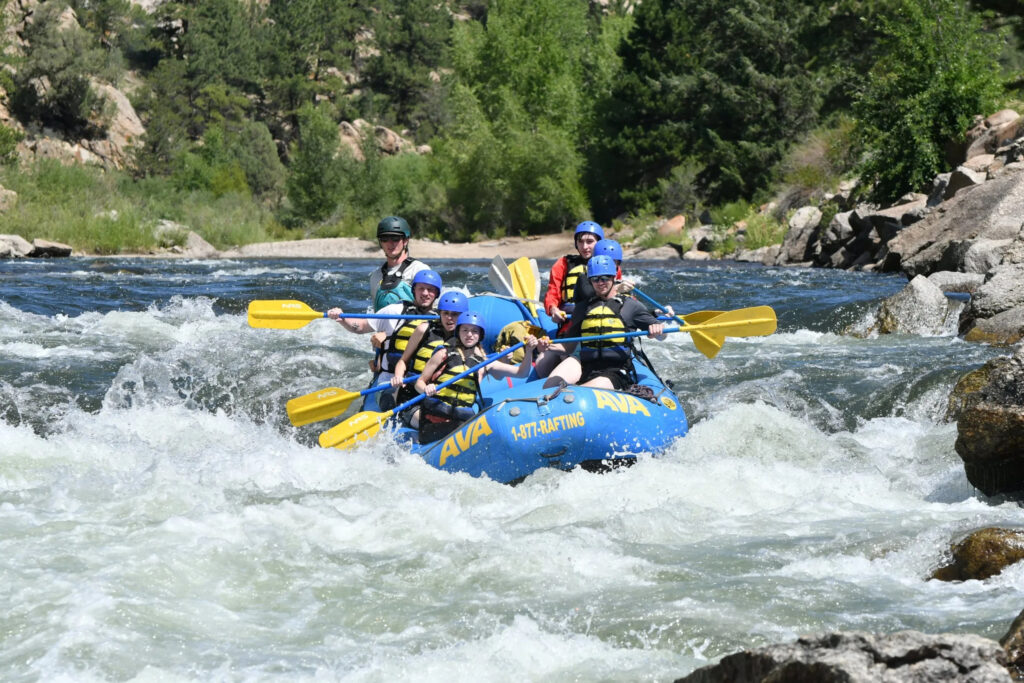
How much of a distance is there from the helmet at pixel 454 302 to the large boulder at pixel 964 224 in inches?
301

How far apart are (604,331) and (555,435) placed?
0.91 metres

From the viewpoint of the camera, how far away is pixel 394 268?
7.62 metres

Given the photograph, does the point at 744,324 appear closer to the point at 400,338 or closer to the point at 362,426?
the point at 400,338

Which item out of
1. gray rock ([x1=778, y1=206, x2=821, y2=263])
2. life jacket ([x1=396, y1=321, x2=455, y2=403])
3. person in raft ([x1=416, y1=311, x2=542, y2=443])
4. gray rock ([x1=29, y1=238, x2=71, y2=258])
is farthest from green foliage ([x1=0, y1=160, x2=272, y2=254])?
person in raft ([x1=416, y1=311, x2=542, y2=443])

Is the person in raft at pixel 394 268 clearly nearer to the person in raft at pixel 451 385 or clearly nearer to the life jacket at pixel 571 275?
the person in raft at pixel 451 385

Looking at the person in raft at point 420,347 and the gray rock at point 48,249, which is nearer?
the person in raft at point 420,347

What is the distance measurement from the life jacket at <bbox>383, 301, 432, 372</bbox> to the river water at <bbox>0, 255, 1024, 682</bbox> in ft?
2.07

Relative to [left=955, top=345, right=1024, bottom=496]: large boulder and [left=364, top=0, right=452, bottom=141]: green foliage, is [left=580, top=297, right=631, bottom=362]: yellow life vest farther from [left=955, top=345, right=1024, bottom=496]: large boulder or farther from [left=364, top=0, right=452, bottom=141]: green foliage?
[left=364, top=0, right=452, bottom=141]: green foliage

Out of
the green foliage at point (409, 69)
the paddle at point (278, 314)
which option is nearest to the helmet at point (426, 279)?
the paddle at point (278, 314)

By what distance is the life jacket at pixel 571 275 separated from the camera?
7.75 metres

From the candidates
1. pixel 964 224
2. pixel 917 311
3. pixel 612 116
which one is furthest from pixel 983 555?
pixel 612 116

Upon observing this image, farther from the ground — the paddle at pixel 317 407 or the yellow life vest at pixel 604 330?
the yellow life vest at pixel 604 330

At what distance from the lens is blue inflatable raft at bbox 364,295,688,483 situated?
6.10 metres

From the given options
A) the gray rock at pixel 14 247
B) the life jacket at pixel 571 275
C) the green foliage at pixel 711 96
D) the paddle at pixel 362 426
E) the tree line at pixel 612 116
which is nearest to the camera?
the paddle at pixel 362 426
